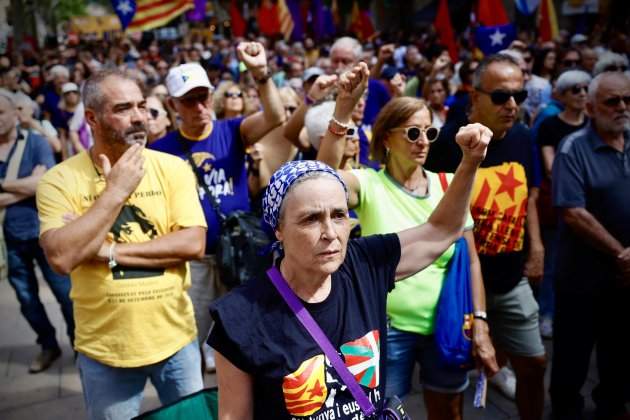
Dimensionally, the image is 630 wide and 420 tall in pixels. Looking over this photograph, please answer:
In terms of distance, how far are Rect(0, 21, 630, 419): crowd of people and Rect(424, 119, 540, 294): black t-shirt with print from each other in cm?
1

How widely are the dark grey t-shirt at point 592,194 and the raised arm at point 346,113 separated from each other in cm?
137

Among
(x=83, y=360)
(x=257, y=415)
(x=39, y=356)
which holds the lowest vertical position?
(x=39, y=356)

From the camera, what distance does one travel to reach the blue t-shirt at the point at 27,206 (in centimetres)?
411

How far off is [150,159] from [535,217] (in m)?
2.24

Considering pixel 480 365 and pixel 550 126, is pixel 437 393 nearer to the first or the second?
pixel 480 365

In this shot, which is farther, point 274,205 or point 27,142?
point 27,142

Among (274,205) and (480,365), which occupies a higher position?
(274,205)

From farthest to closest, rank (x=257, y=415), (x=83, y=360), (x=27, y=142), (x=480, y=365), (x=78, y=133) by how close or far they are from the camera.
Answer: (x=78, y=133)
(x=27, y=142)
(x=480, y=365)
(x=83, y=360)
(x=257, y=415)

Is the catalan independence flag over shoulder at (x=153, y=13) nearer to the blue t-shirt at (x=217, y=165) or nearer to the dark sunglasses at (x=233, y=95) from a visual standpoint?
the dark sunglasses at (x=233, y=95)

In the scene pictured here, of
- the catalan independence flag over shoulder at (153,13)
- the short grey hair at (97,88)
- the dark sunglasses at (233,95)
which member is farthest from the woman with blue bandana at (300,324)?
the catalan independence flag over shoulder at (153,13)

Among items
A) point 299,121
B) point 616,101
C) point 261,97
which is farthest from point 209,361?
point 616,101

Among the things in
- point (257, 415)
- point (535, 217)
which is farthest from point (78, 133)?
point (257, 415)

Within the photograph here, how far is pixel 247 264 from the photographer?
2.94m

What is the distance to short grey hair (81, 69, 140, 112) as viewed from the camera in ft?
7.75
